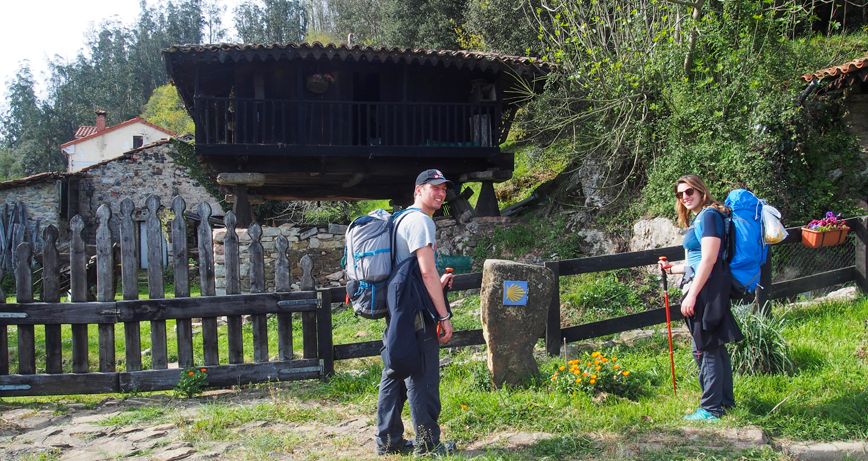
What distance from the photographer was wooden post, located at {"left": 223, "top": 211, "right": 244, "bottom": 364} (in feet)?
16.2

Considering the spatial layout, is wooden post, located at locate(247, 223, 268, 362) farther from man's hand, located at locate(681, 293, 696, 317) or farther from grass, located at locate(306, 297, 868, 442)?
man's hand, located at locate(681, 293, 696, 317)

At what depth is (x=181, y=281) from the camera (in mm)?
4887

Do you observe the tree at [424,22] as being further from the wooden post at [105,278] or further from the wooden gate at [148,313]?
the wooden post at [105,278]

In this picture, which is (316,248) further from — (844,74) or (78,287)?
(844,74)

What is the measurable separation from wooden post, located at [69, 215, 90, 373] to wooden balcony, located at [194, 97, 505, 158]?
6162 millimetres

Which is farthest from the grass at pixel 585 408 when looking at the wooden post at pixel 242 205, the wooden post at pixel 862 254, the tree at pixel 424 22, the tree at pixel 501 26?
the tree at pixel 424 22

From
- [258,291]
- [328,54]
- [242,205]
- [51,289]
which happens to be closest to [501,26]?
[328,54]

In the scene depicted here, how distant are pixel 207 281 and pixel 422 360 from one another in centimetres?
239

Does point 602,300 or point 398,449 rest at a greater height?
point 602,300

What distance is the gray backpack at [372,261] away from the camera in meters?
3.29

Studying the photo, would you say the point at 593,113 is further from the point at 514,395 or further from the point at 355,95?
the point at 514,395

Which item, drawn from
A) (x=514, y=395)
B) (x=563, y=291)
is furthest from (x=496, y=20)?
(x=514, y=395)

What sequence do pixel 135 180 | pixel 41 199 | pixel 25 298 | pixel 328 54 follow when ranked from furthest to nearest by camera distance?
pixel 135 180 → pixel 41 199 → pixel 328 54 → pixel 25 298

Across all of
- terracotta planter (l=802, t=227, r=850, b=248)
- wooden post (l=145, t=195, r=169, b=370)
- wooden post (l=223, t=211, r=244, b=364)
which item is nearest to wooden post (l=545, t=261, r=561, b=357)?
wooden post (l=223, t=211, r=244, b=364)
